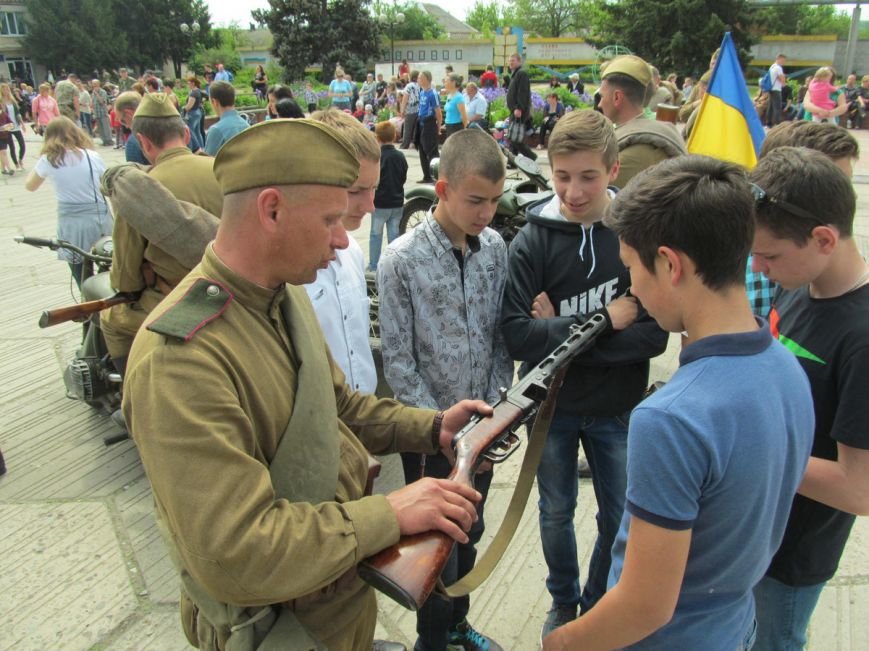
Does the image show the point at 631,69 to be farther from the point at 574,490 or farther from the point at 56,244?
the point at 56,244

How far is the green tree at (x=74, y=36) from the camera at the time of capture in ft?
177

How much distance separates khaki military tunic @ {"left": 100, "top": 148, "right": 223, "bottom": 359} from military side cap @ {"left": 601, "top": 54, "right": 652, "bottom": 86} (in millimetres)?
2703

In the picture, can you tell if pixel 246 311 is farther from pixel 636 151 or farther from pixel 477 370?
pixel 636 151

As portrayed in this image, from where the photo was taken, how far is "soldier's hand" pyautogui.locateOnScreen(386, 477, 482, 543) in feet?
4.80

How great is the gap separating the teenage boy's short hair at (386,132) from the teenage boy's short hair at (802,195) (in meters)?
6.19

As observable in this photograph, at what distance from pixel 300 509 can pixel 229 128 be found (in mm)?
6715

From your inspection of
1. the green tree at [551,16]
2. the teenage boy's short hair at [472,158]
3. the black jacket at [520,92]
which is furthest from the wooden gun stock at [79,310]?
the green tree at [551,16]

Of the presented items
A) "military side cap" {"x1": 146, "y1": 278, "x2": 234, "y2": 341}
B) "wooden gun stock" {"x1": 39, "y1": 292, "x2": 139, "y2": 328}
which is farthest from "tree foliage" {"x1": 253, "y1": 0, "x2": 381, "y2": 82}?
"military side cap" {"x1": 146, "y1": 278, "x2": 234, "y2": 341}

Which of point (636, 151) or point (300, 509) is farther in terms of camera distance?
point (636, 151)

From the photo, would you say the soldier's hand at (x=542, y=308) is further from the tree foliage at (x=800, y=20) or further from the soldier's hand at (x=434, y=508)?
the tree foliage at (x=800, y=20)

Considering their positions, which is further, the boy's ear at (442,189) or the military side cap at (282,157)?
the boy's ear at (442,189)

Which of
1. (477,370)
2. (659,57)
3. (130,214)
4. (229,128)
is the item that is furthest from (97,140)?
(659,57)

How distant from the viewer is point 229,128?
721 cm

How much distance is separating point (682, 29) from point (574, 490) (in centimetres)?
4573
